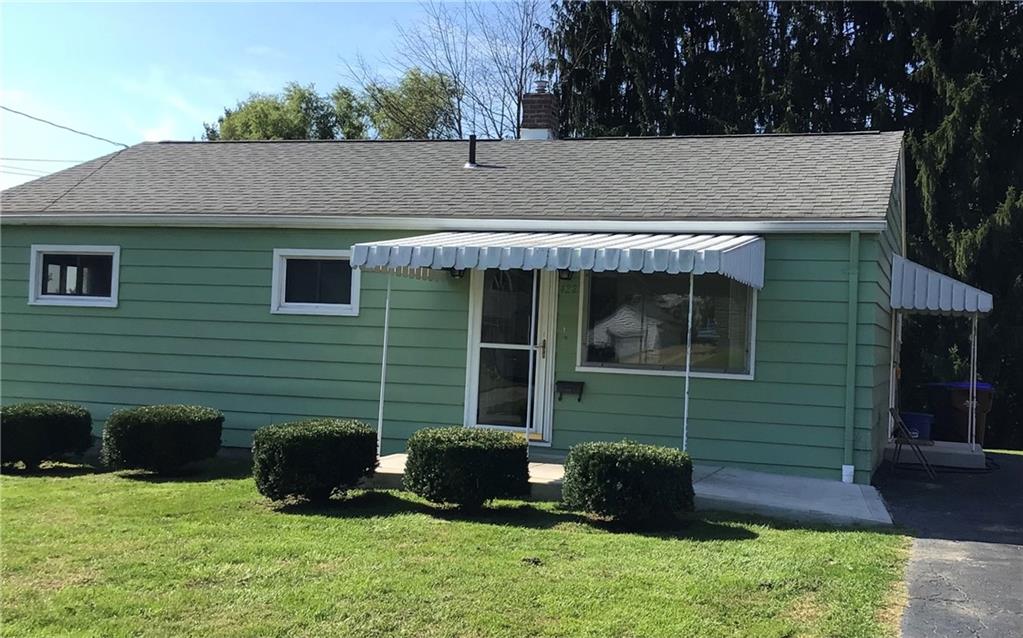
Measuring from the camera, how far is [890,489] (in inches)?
327

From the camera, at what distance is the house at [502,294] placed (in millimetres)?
8148

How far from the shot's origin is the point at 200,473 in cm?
855

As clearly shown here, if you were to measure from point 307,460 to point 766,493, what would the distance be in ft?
12.8

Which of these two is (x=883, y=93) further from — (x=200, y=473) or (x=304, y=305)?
(x=200, y=473)

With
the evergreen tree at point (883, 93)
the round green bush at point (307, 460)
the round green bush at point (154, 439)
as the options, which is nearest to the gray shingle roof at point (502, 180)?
the round green bush at point (154, 439)

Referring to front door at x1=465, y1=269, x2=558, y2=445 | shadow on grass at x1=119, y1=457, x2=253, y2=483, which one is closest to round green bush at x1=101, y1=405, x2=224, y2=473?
shadow on grass at x1=119, y1=457, x2=253, y2=483

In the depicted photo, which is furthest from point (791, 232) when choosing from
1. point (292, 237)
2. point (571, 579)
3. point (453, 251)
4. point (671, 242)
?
point (292, 237)

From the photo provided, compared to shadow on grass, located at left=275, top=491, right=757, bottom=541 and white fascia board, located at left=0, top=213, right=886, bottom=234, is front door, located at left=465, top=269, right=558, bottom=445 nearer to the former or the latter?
white fascia board, located at left=0, top=213, right=886, bottom=234

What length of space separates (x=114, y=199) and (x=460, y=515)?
688 centimetres

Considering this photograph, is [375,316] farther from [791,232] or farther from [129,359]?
[791,232]

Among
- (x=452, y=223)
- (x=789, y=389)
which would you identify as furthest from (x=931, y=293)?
(x=452, y=223)

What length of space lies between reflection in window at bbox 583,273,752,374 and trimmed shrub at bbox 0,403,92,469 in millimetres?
5571

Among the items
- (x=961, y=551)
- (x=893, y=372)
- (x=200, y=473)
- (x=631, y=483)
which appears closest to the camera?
(x=961, y=551)

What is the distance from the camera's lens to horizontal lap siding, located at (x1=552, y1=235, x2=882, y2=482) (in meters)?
8.11
